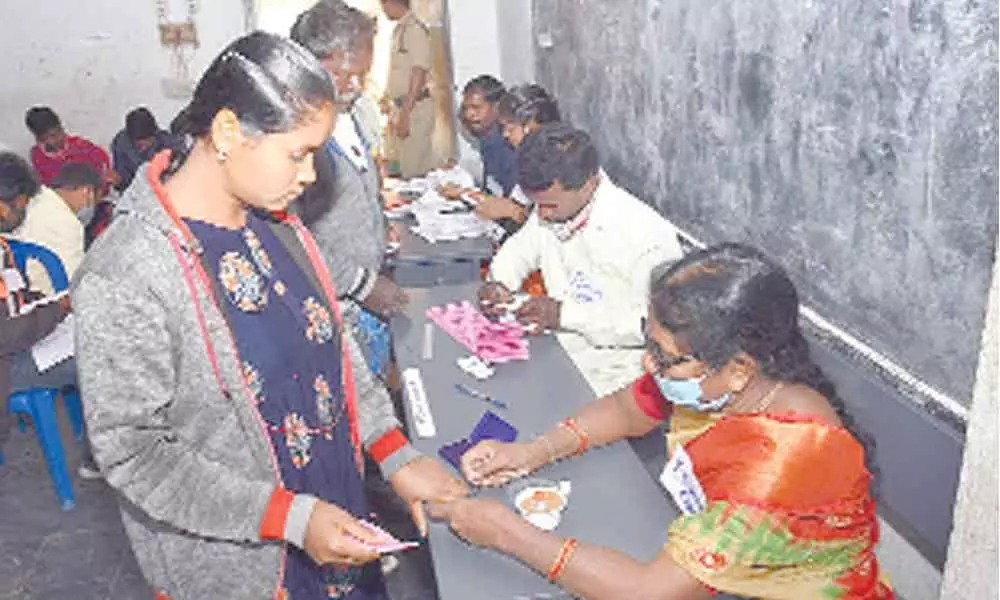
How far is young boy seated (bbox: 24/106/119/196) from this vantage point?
6.89 m

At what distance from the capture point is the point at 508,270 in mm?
3674

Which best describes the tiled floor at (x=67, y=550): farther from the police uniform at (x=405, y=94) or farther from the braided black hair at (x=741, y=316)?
the police uniform at (x=405, y=94)

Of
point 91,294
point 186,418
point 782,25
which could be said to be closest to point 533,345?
point 782,25

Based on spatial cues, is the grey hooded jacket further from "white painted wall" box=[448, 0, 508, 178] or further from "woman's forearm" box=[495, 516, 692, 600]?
"white painted wall" box=[448, 0, 508, 178]

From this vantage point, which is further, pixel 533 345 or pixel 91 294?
pixel 533 345

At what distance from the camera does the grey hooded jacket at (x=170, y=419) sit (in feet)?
4.86

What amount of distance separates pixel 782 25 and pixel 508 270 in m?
1.38

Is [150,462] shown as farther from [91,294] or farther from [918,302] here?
[918,302]

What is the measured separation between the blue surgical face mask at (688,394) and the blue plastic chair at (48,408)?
2858 millimetres

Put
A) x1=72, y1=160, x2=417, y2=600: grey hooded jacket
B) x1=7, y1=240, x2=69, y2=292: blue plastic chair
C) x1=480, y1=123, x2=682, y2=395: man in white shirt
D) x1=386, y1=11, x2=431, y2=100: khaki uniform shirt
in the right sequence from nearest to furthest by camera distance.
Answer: x1=72, y1=160, x2=417, y2=600: grey hooded jacket < x1=480, y1=123, x2=682, y2=395: man in white shirt < x1=7, y1=240, x2=69, y2=292: blue plastic chair < x1=386, y1=11, x2=431, y2=100: khaki uniform shirt

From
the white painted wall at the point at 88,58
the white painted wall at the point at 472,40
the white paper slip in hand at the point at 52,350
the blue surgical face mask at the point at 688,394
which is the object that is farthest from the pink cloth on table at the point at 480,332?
the white painted wall at the point at 88,58

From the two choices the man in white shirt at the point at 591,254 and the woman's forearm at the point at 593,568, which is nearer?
the woman's forearm at the point at 593,568

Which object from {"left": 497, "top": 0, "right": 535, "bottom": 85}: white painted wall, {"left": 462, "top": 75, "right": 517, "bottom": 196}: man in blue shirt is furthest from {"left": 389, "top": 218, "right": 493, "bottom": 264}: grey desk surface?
{"left": 497, "top": 0, "right": 535, "bottom": 85}: white painted wall

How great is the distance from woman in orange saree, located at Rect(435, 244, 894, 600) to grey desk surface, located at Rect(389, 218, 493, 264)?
2.40 m
